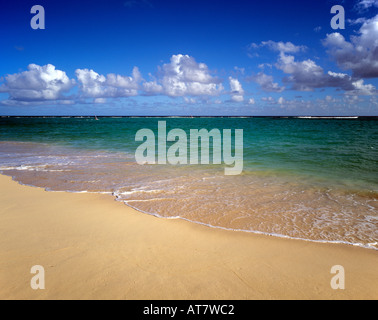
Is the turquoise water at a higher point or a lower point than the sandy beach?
higher

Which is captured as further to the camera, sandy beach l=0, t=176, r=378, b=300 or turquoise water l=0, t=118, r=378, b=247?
A: turquoise water l=0, t=118, r=378, b=247

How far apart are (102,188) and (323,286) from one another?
5.96m

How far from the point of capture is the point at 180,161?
1184 centimetres

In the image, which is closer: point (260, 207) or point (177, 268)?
point (177, 268)

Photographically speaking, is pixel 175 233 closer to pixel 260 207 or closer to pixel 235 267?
pixel 235 267

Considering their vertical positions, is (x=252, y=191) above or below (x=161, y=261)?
above

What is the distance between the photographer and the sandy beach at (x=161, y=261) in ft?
9.30

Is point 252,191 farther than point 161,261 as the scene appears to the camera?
Yes

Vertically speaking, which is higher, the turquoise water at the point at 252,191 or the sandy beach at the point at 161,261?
the turquoise water at the point at 252,191

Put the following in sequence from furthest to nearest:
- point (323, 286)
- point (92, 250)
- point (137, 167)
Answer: point (137, 167) < point (92, 250) < point (323, 286)

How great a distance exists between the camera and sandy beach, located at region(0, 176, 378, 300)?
2.84m

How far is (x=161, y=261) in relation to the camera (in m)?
3.42
